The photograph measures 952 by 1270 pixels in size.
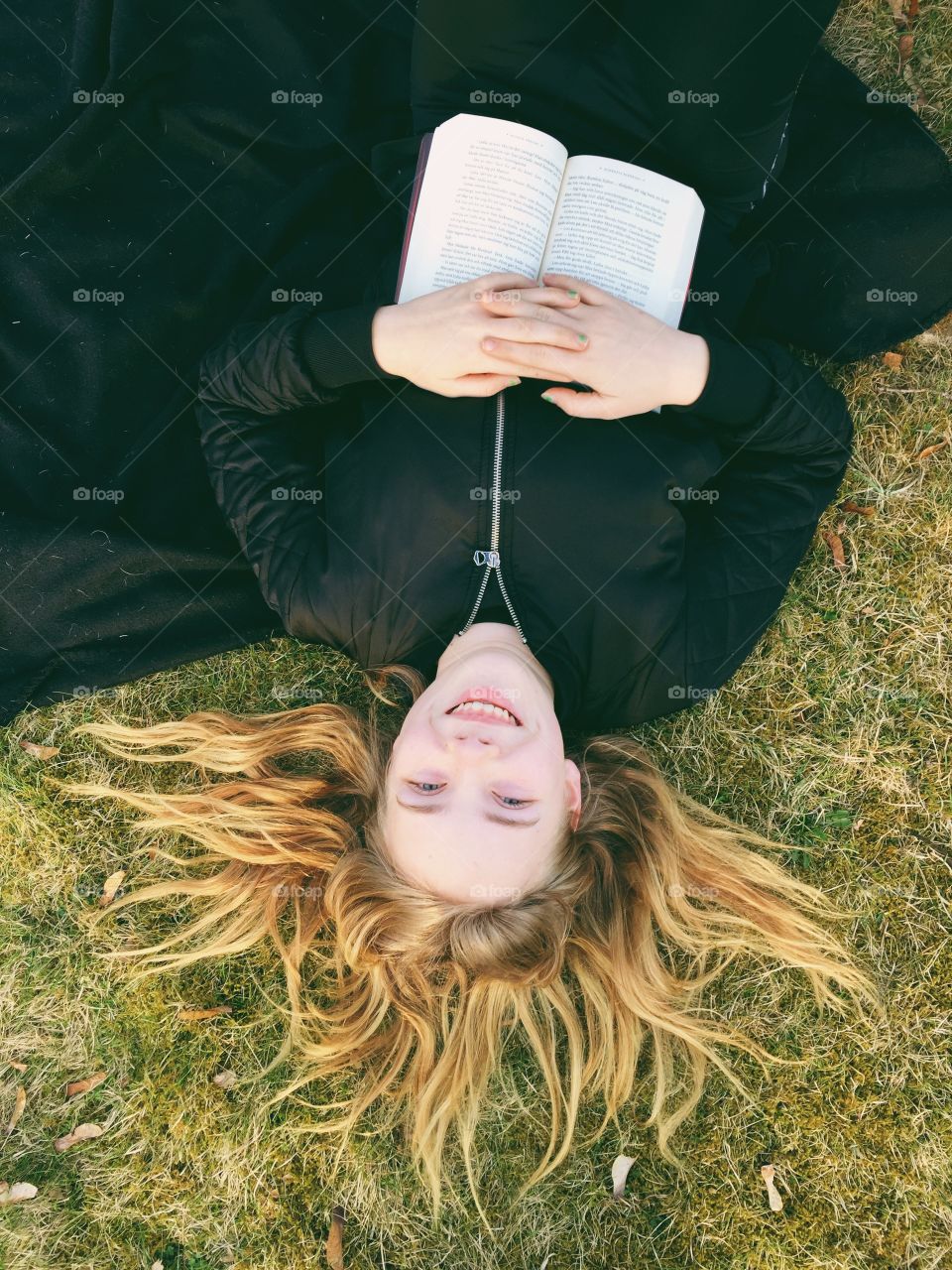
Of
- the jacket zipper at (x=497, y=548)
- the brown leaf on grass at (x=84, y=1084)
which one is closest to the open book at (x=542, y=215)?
the jacket zipper at (x=497, y=548)

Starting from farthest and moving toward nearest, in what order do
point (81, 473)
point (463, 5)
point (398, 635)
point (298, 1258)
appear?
point (298, 1258)
point (81, 473)
point (398, 635)
point (463, 5)

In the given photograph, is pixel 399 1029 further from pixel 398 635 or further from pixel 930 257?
pixel 930 257

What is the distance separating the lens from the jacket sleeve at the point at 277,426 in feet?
11.4

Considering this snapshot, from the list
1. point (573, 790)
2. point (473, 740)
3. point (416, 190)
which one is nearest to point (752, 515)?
point (573, 790)

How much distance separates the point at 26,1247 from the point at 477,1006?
2519 millimetres

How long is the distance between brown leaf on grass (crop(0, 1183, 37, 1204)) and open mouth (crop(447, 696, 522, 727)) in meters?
3.24

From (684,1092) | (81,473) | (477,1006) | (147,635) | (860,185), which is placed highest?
(860,185)

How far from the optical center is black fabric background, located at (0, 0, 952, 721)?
385cm

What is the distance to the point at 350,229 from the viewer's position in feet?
13.1

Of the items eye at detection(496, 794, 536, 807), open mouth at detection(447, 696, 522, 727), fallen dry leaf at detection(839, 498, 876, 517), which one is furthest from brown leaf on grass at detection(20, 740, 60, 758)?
fallen dry leaf at detection(839, 498, 876, 517)

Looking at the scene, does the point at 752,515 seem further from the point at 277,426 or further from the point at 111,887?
the point at 111,887

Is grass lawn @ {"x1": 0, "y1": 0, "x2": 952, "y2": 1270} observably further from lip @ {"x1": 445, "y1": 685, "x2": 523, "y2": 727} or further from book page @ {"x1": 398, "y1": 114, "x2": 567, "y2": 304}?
book page @ {"x1": 398, "y1": 114, "x2": 567, "y2": 304}

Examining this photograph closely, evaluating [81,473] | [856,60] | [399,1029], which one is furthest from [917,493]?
[81,473]

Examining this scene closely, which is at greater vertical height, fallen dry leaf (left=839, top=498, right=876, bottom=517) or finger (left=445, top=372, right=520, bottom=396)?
finger (left=445, top=372, right=520, bottom=396)
